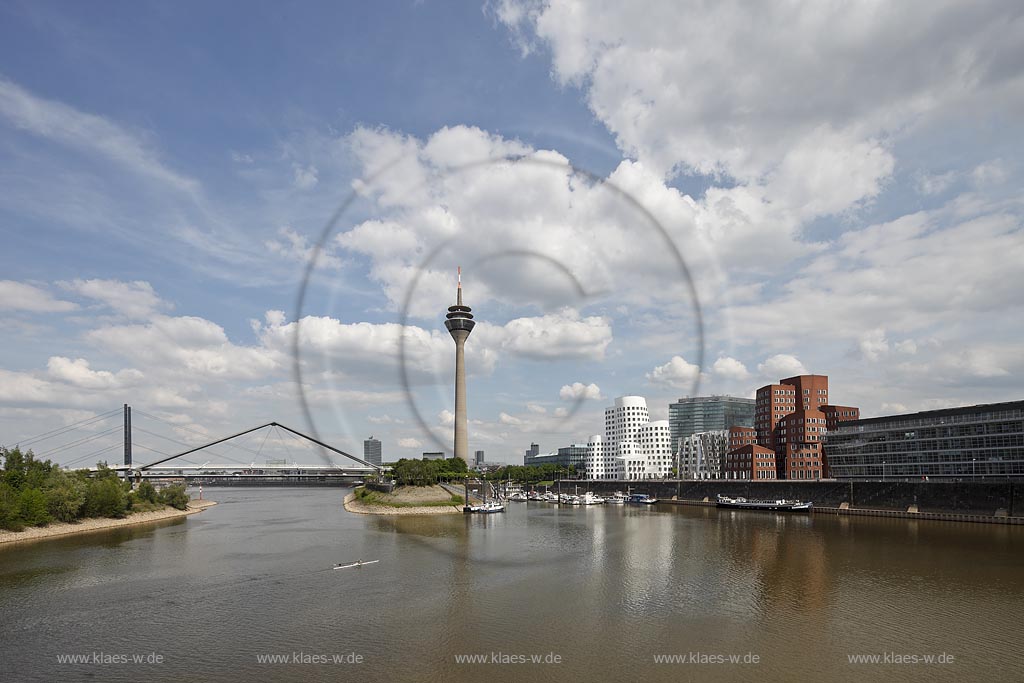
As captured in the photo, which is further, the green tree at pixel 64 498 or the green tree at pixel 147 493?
the green tree at pixel 147 493

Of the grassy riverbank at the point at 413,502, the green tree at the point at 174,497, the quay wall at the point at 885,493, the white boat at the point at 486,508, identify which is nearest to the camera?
the quay wall at the point at 885,493

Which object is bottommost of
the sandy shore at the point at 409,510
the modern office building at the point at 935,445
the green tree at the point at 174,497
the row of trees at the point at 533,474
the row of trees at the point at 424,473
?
the row of trees at the point at 533,474

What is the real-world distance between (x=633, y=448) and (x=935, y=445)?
93.7 metres

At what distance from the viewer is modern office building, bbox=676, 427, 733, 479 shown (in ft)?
493

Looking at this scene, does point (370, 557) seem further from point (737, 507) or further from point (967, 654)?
point (737, 507)

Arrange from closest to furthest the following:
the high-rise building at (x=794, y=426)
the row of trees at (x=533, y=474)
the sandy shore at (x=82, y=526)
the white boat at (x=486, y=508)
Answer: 1. the sandy shore at (x=82, y=526)
2. the white boat at (x=486, y=508)
3. the high-rise building at (x=794, y=426)
4. the row of trees at (x=533, y=474)

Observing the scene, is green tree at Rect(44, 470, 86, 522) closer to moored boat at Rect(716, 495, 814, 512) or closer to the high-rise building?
moored boat at Rect(716, 495, 814, 512)

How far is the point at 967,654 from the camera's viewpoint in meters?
27.3

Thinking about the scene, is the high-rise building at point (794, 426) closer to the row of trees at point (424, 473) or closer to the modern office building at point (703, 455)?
the modern office building at point (703, 455)

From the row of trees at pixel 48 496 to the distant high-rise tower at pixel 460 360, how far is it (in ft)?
261

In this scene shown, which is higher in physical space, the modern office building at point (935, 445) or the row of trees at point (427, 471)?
the modern office building at point (935, 445)

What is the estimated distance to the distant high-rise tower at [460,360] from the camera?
160m

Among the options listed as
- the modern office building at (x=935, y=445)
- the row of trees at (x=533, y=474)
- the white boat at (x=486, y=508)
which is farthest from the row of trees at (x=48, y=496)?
the modern office building at (x=935, y=445)

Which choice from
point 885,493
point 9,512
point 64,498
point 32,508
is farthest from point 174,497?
point 885,493
